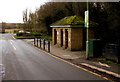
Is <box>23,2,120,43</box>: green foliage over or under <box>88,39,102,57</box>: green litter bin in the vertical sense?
over

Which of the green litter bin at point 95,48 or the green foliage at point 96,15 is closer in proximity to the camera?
the green litter bin at point 95,48

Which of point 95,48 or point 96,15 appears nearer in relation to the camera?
point 95,48

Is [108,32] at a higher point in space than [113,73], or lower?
higher

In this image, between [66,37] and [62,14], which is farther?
[62,14]

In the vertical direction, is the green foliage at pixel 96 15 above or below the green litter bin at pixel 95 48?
above

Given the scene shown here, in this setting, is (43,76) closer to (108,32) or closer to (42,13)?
(108,32)

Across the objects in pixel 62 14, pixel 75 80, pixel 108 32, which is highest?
pixel 62 14

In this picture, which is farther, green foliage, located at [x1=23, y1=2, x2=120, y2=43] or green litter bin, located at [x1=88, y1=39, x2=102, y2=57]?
green foliage, located at [x1=23, y1=2, x2=120, y2=43]

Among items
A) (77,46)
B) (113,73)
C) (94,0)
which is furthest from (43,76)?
(94,0)

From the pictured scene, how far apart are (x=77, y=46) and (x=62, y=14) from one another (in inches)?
656

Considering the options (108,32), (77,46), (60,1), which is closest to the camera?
(108,32)

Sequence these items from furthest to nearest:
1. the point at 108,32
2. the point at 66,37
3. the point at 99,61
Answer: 1. the point at 66,37
2. the point at 108,32
3. the point at 99,61

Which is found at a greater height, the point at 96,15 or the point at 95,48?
the point at 96,15

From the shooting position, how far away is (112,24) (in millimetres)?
16641
